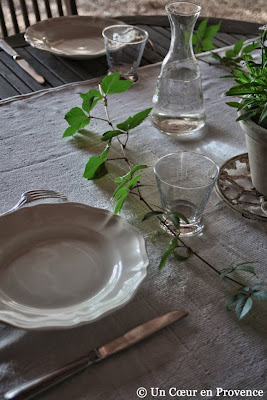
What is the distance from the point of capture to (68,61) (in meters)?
1.24

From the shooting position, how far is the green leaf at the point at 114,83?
3.01 ft

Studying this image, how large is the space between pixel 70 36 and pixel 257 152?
71cm

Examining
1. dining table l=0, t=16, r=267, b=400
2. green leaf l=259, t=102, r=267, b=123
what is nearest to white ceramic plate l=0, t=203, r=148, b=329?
dining table l=0, t=16, r=267, b=400

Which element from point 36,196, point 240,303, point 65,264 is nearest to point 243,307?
point 240,303

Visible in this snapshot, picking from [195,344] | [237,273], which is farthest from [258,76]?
[195,344]

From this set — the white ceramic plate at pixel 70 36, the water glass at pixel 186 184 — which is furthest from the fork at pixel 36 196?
the white ceramic plate at pixel 70 36

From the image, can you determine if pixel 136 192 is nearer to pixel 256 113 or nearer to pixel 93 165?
pixel 93 165

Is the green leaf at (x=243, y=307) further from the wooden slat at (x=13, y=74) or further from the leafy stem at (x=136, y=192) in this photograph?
the wooden slat at (x=13, y=74)

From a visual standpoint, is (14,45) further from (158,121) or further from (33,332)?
(33,332)

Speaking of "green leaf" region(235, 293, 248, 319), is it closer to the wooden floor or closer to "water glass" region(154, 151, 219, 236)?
"water glass" region(154, 151, 219, 236)

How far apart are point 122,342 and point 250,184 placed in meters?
0.38

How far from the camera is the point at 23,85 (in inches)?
44.5

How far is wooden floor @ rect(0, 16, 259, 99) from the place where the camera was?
1140mm

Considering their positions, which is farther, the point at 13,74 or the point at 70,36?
the point at 70,36
